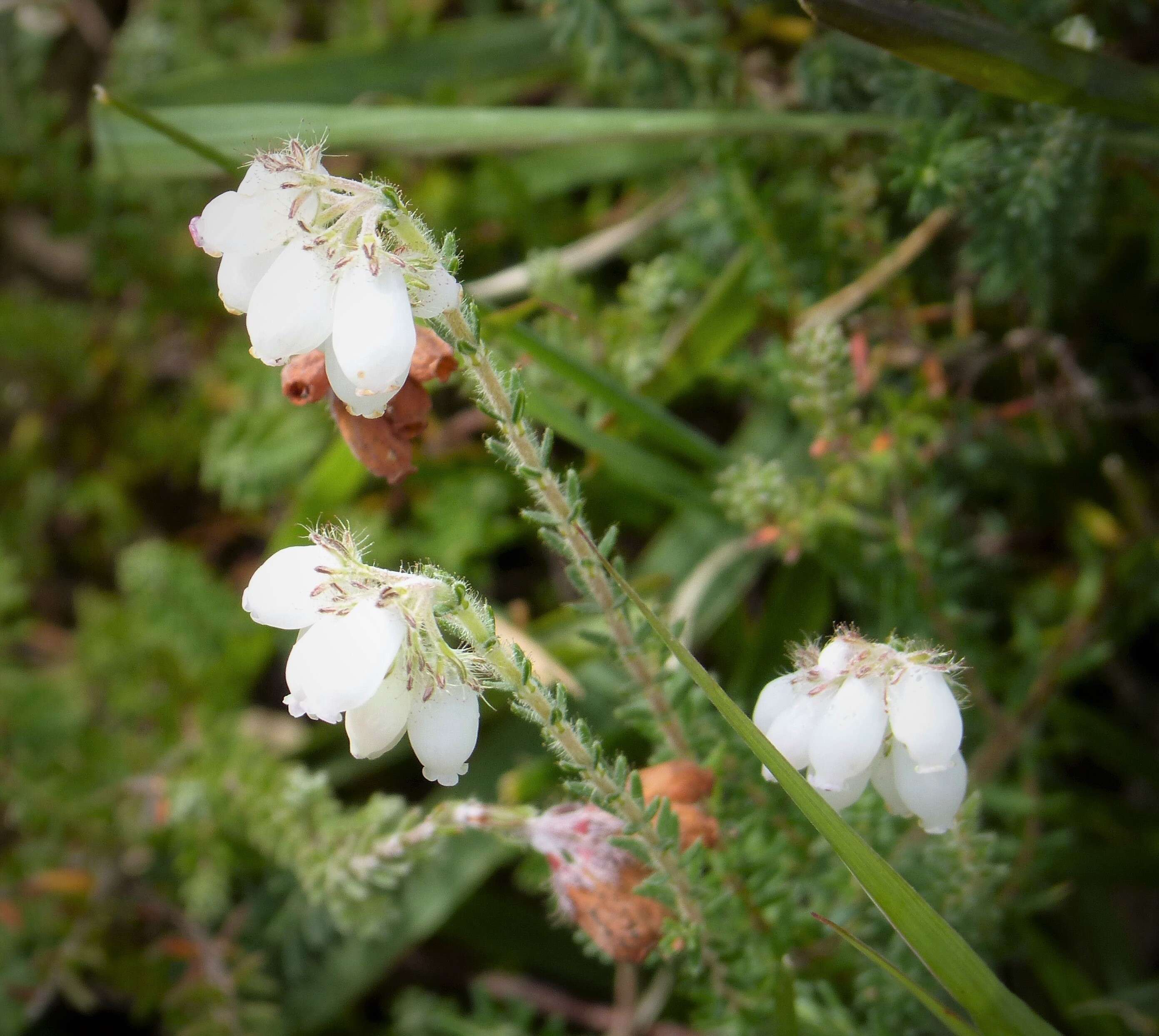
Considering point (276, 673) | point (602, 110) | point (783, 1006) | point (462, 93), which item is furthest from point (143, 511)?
point (783, 1006)

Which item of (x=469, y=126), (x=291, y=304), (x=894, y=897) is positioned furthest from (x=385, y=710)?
(x=469, y=126)

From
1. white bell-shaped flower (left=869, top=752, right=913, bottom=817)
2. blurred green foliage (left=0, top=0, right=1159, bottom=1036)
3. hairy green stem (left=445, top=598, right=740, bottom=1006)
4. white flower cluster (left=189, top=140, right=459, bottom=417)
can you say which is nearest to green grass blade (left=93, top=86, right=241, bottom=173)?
blurred green foliage (left=0, top=0, right=1159, bottom=1036)

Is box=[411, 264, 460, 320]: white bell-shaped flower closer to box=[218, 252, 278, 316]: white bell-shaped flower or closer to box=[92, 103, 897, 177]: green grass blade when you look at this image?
box=[218, 252, 278, 316]: white bell-shaped flower

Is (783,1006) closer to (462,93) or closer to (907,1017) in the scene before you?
(907,1017)

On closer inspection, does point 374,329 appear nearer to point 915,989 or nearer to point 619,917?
point 619,917

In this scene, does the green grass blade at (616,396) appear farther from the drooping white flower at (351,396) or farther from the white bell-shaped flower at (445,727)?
the white bell-shaped flower at (445,727)

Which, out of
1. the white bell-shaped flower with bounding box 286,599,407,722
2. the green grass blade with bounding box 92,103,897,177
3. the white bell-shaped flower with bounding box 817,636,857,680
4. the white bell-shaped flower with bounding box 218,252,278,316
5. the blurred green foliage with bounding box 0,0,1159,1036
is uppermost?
the white bell-shaped flower with bounding box 218,252,278,316
